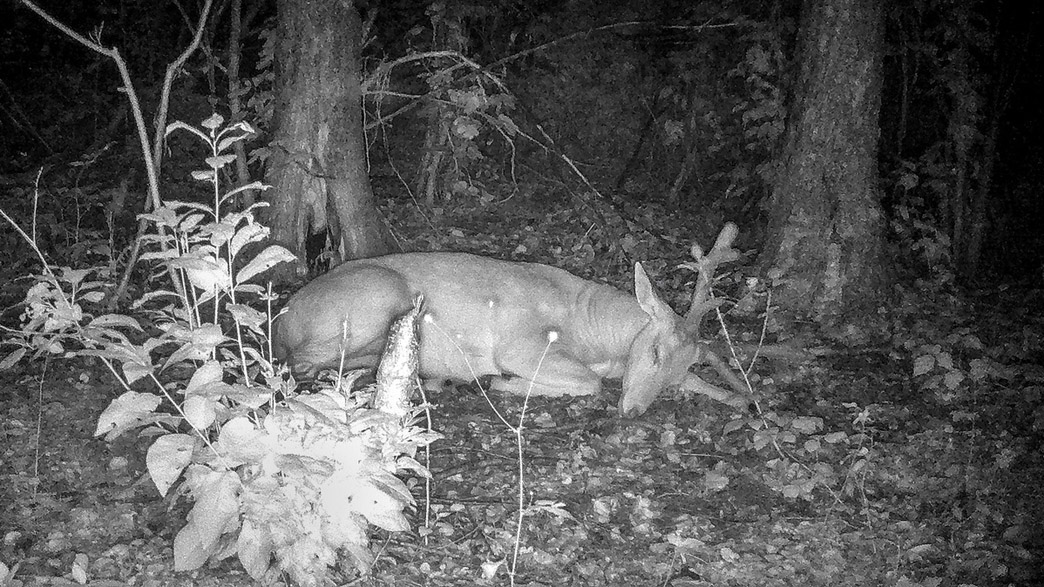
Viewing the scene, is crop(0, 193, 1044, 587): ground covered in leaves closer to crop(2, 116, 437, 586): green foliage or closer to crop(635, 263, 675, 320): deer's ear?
crop(2, 116, 437, 586): green foliage

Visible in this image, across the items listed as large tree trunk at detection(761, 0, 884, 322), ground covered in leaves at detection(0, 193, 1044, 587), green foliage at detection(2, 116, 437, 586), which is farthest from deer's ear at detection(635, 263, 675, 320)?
green foliage at detection(2, 116, 437, 586)

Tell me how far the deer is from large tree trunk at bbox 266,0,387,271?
87 centimetres

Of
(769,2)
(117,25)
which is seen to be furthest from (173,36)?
(769,2)

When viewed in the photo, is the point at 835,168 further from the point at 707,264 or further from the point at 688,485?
the point at 688,485

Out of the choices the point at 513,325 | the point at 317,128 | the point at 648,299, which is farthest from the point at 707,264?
the point at 317,128

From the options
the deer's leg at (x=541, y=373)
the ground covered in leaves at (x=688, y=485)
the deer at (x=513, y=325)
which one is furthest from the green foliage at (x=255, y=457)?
the deer's leg at (x=541, y=373)

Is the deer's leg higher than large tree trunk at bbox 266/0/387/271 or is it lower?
lower

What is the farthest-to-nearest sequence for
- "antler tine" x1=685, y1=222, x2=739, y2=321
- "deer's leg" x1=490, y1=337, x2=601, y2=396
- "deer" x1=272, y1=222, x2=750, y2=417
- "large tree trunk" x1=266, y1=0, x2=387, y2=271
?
"large tree trunk" x1=266, y1=0, x2=387, y2=271, "deer's leg" x1=490, y1=337, x2=601, y2=396, "deer" x1=272, y1=222, x2=750, y2=417, "antler tine" x1=685, y1=222, x2=739, y2=321

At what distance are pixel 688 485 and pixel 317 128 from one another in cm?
409

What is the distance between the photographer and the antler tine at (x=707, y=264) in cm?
583

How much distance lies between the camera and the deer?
19.9 ft

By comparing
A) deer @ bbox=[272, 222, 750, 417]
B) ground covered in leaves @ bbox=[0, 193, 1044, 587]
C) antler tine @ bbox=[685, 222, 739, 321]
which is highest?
antler tine @ bbox=[685, 222, 739, 321]

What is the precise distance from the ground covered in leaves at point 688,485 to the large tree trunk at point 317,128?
192cm

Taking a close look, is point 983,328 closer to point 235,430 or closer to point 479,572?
point 479,572
